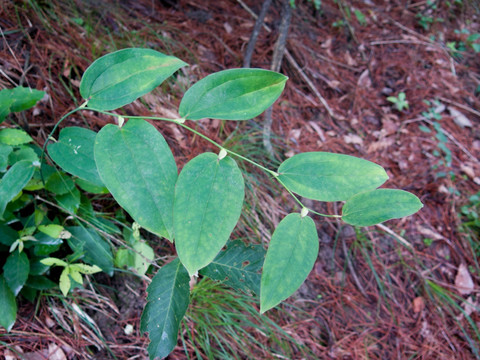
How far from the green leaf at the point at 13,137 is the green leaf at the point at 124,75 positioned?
46cm

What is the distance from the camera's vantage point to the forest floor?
150cm

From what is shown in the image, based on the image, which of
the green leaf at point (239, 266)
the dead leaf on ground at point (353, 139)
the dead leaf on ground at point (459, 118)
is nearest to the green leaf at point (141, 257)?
the green leaf at point (239, 266)

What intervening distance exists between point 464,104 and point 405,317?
2219 millimetres

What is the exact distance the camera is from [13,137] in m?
1.12

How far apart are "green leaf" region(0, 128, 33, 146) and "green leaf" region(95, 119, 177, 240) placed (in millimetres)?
561

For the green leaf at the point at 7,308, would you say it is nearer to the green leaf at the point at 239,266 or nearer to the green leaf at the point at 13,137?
the green leaf at the point at 13,137

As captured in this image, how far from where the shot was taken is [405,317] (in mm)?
1934

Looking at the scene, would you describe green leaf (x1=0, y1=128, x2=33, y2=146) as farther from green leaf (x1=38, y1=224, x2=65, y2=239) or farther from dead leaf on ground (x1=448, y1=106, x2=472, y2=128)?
dead leaf on ground (x1=448, y1=106, x2=472, y2=128)

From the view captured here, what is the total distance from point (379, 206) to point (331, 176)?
0.12 m

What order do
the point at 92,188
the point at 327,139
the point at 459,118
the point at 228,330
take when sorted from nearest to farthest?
1. the point at 92,188
2. the point at 228,330
3. the point at 327,139
4. the point at 459,118

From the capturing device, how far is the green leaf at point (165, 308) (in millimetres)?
981

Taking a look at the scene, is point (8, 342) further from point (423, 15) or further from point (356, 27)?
point (423, 15)

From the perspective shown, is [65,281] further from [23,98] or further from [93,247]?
[23,98]

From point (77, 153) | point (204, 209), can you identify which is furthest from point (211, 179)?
point (77, 153)
